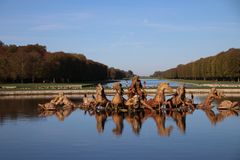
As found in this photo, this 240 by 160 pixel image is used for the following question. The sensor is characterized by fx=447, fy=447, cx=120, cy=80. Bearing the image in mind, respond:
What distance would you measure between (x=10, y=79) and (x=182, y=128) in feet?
212

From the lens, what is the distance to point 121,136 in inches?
677

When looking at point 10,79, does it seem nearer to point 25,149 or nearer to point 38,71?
point 38,71

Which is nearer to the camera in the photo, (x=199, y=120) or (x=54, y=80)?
(x=199, y=120)

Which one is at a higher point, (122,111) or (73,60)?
(73,60)

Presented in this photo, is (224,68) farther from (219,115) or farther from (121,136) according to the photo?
(121,136)

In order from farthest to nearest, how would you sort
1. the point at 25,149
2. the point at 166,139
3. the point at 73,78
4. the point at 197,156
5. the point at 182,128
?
the point at 73,78, the point at 182,128, the point at 166,139, the point at 25,149, the point at 197,156

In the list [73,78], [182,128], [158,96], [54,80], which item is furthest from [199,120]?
[73,78]

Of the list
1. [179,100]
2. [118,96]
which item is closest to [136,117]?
[118,96]

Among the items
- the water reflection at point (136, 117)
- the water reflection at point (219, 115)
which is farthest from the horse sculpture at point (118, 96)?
the water reflection at point (219, 115)

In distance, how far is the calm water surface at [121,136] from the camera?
1388 centimetres

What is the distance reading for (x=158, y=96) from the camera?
27.8 m

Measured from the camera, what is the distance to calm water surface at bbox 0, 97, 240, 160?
1388 cm

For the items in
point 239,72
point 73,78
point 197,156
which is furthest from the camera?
point 73,78

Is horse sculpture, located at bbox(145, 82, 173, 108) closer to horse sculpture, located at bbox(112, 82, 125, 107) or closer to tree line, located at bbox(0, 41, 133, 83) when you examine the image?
horse sculpture, located at bbox(112, 82, 125, 107)
